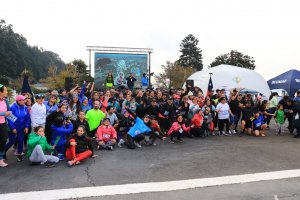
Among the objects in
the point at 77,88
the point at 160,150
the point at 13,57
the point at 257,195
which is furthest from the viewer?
the point at 13,57

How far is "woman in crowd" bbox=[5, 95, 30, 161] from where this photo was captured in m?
6.95

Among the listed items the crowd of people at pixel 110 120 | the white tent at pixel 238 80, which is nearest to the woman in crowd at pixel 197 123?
the crowd of people at pixel 110 120

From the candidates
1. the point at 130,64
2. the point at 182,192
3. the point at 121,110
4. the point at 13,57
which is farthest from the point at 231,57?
the point at 182,192

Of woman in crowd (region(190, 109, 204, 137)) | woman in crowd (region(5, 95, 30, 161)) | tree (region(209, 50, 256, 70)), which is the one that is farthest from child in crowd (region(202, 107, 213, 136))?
tree (region(209, 50, 256, 70))

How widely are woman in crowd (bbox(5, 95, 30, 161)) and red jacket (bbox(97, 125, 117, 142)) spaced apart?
78.2 inches

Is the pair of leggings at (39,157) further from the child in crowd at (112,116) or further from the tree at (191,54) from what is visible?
the tree at (191,54)

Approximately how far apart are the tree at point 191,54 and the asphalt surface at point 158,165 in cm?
6063

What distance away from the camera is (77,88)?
956cm

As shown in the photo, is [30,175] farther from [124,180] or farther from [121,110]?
[121,110]

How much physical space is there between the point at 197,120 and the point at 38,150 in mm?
5782

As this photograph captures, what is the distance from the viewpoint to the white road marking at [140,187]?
4.70 m

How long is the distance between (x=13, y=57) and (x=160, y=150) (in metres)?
71.8

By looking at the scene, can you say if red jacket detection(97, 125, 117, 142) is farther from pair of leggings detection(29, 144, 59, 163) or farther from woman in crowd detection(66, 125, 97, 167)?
pair of leggings detection(29, 144, 59, 163)

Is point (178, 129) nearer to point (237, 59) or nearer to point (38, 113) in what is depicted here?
point (38, 113)
